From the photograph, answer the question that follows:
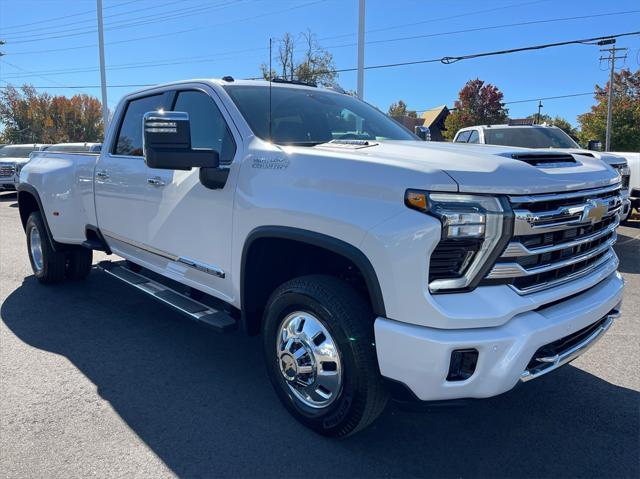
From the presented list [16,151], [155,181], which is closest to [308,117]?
[155,181]

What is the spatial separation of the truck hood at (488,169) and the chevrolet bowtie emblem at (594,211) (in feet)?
0.30

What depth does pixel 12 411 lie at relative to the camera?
3.28m

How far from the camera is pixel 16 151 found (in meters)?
18.7

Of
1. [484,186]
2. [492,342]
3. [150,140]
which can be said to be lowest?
[492,342]

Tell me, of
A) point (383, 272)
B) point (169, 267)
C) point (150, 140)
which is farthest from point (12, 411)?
point (383, 272)

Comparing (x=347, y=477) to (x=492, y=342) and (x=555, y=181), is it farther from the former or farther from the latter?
(x=555, y=181)

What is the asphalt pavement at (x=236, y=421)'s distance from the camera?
8.92 feet

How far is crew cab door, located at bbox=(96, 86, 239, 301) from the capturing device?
3393mm

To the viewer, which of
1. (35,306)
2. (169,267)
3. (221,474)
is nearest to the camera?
(221,474)

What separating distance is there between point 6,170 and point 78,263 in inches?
517

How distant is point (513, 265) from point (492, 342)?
0.36 m

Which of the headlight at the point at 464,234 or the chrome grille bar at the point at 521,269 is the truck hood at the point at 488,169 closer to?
the headlight at the point at 464,234

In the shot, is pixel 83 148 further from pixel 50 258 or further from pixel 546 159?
pixel 546 159

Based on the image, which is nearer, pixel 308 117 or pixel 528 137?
pixel 308 117
